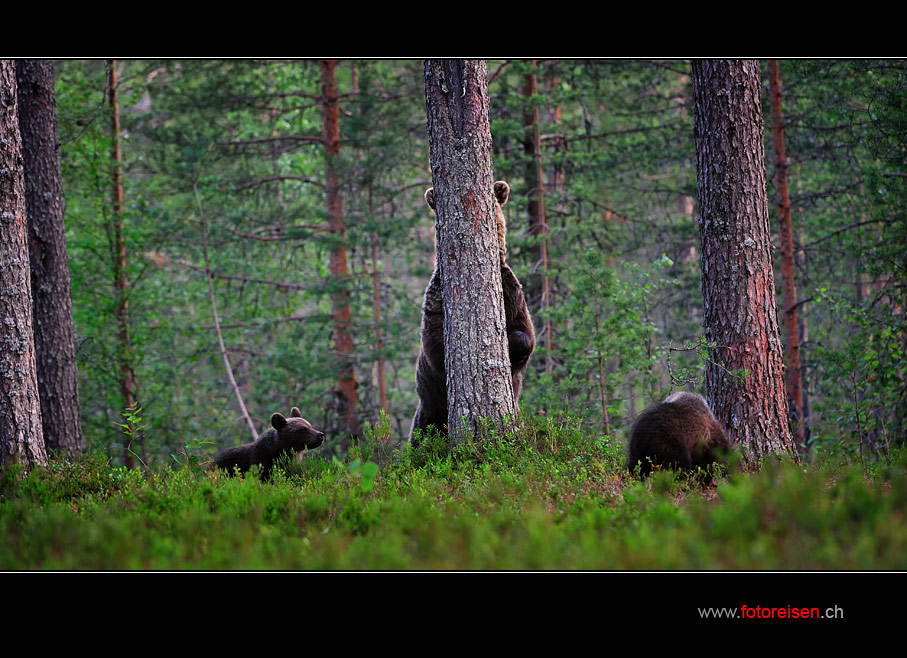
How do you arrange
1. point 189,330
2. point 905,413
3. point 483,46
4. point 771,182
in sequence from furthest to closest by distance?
point 189,330, point 771,182, point 905,413, point 483,46

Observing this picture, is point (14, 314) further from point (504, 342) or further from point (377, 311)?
point (377, 311)

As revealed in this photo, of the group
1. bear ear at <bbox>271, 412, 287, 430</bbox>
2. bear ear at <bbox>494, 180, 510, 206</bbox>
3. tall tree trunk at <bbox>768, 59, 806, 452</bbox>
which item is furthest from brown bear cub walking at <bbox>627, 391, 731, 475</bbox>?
tall tree trunk at <bbox>768, 59, 806, 452</bbox>

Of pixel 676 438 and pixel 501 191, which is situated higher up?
pixel 501 191

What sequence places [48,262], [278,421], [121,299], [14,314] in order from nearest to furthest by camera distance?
1. [14,314]
2. [278,421]
3. [48,262]
4. [121,299]


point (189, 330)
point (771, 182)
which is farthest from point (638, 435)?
point (189, 330)

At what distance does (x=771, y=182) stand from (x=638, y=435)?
36.5ft

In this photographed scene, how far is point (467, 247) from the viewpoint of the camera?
7.64 m

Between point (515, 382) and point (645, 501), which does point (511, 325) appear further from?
point (645, 501)

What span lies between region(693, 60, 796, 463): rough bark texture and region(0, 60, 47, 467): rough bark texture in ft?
24.2

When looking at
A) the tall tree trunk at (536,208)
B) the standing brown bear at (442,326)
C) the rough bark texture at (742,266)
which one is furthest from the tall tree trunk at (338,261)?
the rough bark texture at (742,266)

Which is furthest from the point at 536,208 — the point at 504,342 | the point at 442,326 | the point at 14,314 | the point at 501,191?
the point at 14,314

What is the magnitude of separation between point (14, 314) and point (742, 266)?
7.80 m

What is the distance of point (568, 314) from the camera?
1336cm

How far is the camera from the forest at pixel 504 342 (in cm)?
475
